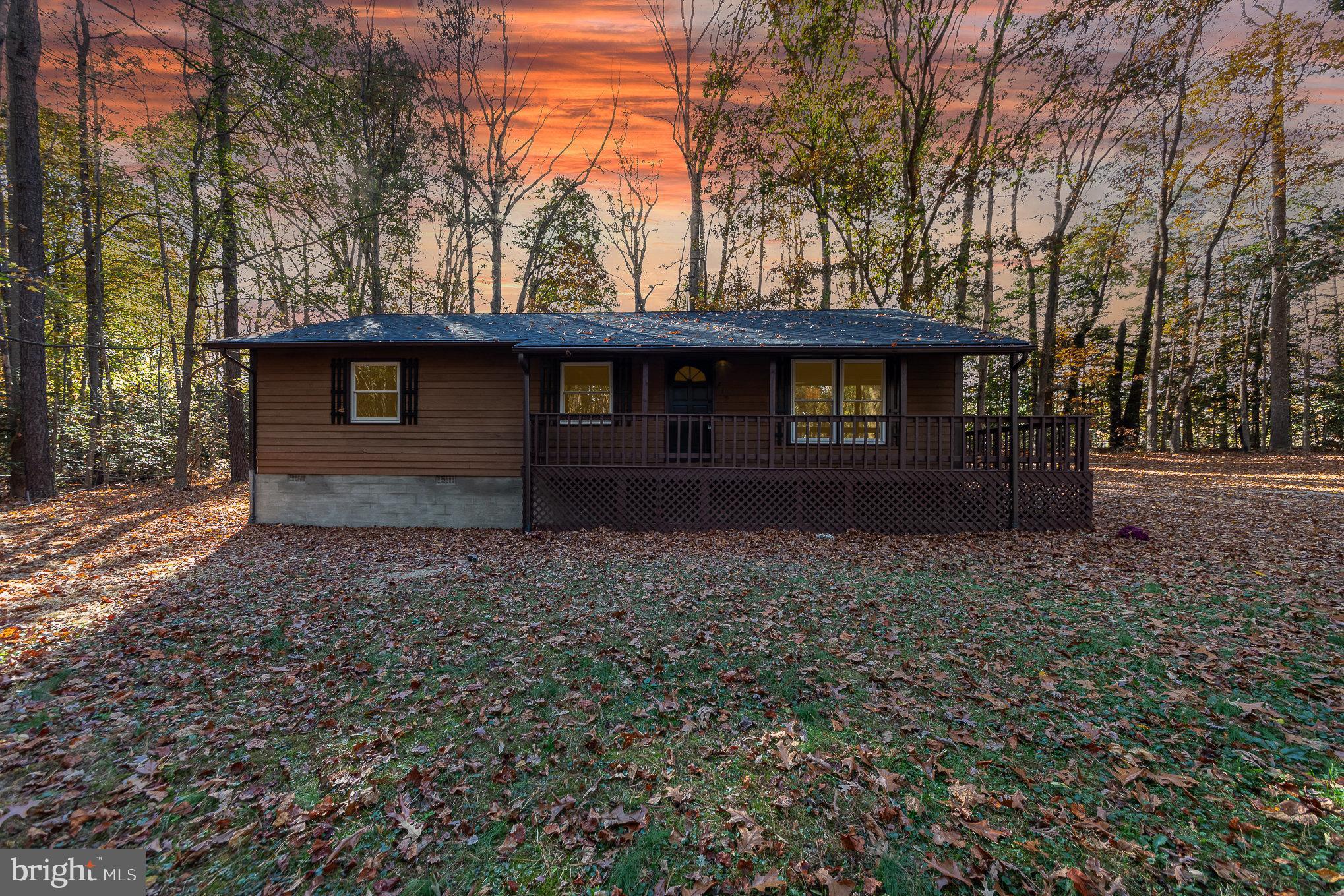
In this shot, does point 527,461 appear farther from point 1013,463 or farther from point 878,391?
point 1013,463

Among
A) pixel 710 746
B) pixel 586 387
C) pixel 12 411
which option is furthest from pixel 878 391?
pixel 12 411

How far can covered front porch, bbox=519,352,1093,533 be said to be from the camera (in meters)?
10.0

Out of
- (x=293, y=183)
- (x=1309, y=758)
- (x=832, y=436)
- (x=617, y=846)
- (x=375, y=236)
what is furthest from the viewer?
(x=375, y=236)

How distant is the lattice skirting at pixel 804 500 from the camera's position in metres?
9.97

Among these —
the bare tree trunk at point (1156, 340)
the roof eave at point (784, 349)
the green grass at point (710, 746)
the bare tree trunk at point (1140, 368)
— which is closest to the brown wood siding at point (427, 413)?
the roof eave at point (784, 349)

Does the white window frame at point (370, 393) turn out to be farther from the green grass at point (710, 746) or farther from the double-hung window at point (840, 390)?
the double-hung window at point (840, 390)

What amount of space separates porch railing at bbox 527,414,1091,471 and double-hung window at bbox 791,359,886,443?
12cm

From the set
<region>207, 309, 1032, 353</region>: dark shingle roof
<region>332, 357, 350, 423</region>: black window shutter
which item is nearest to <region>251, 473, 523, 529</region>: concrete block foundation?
<region>332, 357, 350, 423</region>: black window shutter

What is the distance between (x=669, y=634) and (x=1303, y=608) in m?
6.39

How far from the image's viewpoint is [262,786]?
128 inches

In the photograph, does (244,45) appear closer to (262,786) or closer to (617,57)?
(617,57)

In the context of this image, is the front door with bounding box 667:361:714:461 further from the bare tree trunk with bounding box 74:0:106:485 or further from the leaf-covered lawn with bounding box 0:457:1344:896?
the bare tree trunk with bounding box 74:0:106:485

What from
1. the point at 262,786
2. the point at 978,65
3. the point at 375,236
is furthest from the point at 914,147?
the point at 262,786

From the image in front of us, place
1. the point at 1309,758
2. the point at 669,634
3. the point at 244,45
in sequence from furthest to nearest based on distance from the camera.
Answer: the point at 244,45, the point at 669,634, the point at 1309,758
